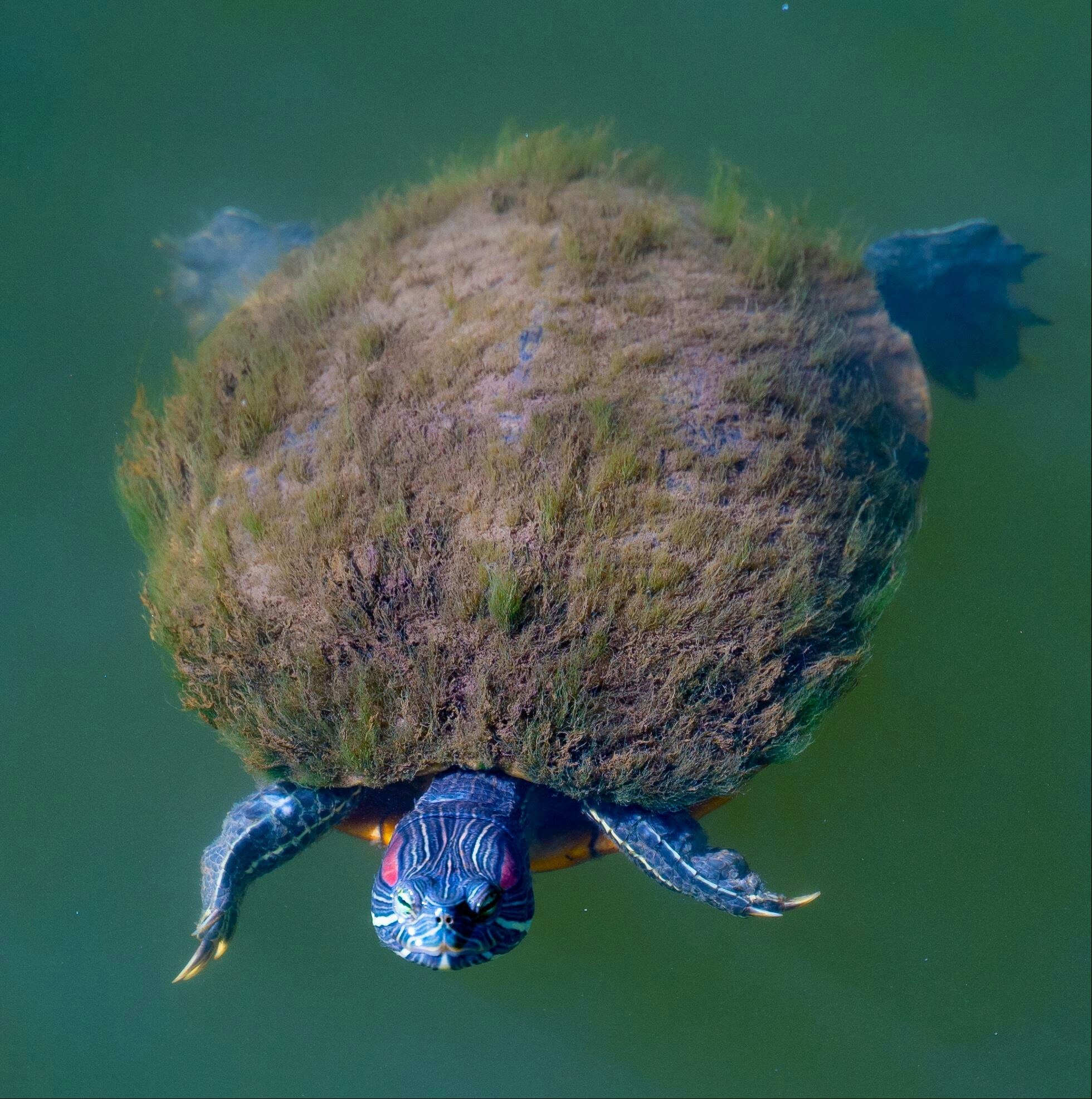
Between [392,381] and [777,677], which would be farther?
[392,381]

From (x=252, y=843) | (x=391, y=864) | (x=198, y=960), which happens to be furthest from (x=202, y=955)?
(x=391, y=864)

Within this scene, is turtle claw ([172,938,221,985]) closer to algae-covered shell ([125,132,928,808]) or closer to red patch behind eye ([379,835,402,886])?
algae-covered shell ([125,132,928,808])

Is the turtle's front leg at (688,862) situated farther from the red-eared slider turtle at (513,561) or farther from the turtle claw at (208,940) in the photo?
the turtle claw at (208,940)

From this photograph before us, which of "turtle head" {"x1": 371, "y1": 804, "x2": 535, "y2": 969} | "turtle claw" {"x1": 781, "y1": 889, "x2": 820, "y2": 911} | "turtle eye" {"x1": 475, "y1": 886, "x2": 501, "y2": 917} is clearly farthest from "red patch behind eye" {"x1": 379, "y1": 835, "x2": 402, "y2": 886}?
"turtle claw" {"x1": 781, "y1": 889, "x2": 820, "y2": 911}

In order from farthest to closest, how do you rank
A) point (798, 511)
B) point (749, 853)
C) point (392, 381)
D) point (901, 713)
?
point (901, 713) < point (749, 853) < point (392, 381) < point (798, 511)

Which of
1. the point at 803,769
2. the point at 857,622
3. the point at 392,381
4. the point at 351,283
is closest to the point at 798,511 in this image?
the point at 857,622

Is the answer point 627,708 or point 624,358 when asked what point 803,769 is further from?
point 624,358

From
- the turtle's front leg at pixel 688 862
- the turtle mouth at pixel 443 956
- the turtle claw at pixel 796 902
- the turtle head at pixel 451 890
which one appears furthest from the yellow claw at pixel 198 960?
the turtle claw at pixel 796 902
